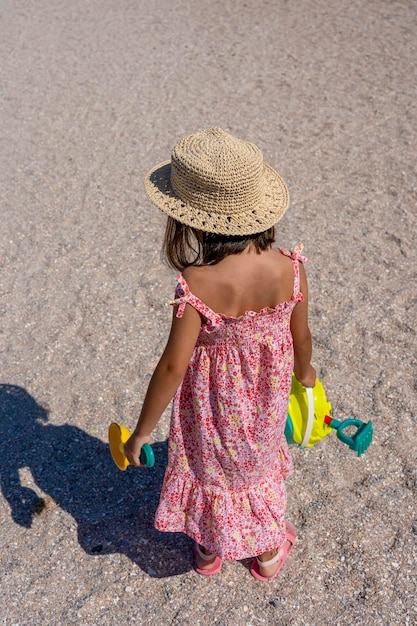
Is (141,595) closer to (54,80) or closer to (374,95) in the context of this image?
(374,95)

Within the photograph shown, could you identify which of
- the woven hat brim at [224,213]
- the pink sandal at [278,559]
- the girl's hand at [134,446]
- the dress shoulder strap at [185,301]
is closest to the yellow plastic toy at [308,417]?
the pink sandal at [278,559]

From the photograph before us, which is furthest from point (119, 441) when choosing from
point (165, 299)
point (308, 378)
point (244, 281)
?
point (165, 299)

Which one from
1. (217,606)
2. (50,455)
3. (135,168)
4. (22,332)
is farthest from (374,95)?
(217,606)

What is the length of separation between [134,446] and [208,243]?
30.9 inches

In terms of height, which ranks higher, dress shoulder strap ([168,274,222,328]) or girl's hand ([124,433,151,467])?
dress shoulder strap ([168,274,222,328])

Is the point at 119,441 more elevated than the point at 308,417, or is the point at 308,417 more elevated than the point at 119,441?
the point at 308,417

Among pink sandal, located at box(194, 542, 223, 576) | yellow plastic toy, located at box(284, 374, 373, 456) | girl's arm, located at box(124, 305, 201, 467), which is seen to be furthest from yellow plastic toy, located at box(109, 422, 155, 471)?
yellow plastic toy, located at box(284, 374, 373, 456)

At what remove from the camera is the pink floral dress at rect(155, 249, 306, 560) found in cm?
202

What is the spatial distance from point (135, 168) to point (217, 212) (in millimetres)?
3956

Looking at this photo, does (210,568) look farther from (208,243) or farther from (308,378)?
(208,243)

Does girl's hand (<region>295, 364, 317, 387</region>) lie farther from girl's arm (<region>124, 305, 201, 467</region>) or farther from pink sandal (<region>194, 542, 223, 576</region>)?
pink sandal (<region>194, 542, 223, 576</region>)

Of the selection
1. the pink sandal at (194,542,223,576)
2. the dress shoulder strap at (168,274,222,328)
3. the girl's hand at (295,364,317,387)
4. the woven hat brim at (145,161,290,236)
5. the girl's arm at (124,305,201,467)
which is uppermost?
the woven hat brim at (145,161,290,236)

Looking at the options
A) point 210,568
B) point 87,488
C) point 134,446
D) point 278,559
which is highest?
point 134,446

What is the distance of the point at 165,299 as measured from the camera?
411 cm
